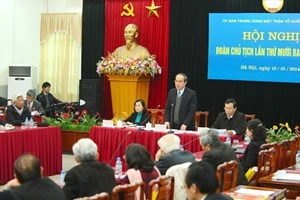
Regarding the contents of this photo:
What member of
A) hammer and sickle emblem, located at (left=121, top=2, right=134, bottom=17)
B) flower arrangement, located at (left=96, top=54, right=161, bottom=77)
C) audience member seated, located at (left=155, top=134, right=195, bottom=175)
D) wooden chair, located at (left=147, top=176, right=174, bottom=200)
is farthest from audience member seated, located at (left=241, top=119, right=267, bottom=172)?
hammer and sickle emblem, located at (left=121, top=2, right=134, bottom=17)

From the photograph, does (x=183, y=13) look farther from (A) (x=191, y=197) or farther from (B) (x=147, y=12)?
(A) (x=191, y=197)

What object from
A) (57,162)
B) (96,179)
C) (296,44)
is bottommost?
(57,162)

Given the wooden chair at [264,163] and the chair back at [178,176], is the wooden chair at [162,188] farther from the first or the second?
the wooden chair at [264,163]

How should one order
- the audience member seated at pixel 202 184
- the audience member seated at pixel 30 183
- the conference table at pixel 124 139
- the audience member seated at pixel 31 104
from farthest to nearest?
1. the audience member seated at pixel 31 104
2. the conference table at pixel 124 139
3. the audience member seated at pixel 30 183
4. the audience member seated at pixel 202 184

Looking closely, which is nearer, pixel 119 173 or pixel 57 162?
pixel 119 173

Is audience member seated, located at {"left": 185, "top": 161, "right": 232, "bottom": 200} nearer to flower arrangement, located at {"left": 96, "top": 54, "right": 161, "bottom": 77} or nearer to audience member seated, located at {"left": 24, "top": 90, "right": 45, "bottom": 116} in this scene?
audience member seated, located at {"left": 24, "top": 90, "right": 45, "bottom": 116}

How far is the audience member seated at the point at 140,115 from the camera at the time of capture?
901cm

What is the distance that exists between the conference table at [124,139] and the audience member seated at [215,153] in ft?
8.31

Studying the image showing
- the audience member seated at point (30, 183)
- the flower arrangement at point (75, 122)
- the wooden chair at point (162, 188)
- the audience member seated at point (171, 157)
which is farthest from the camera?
the flower arrangement at point (75, 122)

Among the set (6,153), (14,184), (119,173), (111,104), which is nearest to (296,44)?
(111,104)

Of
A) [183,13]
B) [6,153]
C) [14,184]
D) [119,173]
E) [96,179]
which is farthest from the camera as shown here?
[183,13]

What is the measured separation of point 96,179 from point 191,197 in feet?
3.75

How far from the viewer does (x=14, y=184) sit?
352cm

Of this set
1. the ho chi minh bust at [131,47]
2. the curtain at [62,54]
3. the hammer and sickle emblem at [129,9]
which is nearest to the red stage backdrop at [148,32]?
the hammer and sickle emblem at [129,9]
